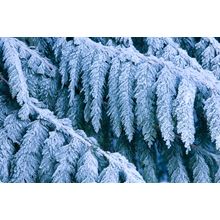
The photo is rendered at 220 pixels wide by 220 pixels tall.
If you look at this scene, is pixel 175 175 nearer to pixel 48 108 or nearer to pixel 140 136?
pixel 140 136

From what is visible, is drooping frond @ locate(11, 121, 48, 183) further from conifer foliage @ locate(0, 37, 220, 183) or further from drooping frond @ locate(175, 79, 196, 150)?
drooping frond @ locate(175, 79, 196, 150)

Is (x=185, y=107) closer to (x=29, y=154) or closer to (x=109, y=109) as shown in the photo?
(x=109, y=109)

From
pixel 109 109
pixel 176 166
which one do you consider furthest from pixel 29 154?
pixel 176 166

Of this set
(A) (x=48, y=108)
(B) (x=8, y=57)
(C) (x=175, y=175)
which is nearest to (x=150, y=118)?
(C) (x=175, y=175)

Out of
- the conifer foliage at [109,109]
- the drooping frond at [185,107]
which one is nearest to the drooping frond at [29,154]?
the conifer foliage at [109,109]

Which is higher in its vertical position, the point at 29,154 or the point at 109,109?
the point at 109,109

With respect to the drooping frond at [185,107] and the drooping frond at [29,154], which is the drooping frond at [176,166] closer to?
the drooping frond at [185,107]

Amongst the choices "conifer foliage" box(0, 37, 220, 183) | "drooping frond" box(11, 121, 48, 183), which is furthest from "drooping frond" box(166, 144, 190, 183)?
"drooping frond" box(11, 121, 48, 183)
